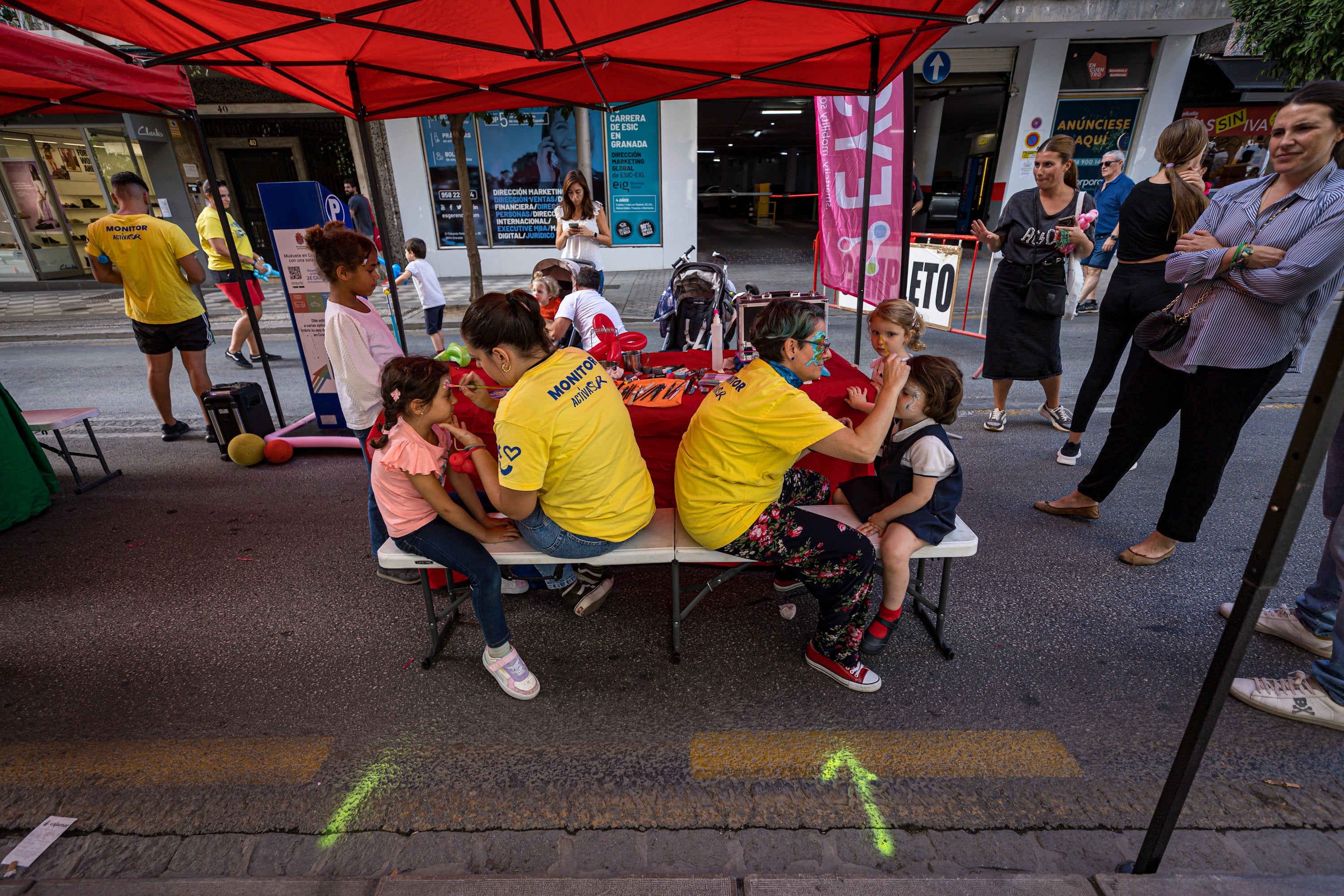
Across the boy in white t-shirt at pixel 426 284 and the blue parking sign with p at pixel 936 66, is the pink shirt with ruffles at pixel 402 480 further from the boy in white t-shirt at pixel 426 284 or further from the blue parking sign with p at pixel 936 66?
the blue parking sign with p at pixel 936 66

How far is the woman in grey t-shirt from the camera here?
462 centimetres

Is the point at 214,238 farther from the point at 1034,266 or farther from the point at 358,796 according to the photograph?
the point at 1034,266

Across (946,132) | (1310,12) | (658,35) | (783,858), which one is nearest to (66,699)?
(783,858)

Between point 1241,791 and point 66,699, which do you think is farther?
point 66,699

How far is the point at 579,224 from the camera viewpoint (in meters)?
6.82

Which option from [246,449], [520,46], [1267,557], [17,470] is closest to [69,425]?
[17,470]

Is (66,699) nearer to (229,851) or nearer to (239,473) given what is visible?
(229,851)

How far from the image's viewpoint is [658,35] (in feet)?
12.9

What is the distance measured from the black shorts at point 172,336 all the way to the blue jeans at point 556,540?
15.9 feet

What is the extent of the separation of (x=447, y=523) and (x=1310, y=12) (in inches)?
525

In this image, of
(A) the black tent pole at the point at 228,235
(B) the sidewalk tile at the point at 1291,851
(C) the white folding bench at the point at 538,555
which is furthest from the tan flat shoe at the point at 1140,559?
(A) the black tent pole at the point at 228,235

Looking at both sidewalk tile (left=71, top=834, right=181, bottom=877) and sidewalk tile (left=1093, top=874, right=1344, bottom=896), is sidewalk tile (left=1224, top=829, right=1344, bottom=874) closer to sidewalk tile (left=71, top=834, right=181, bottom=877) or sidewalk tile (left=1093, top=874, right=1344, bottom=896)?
sidewalk tile (left=1093, top=874, right=1344, bottom=896)

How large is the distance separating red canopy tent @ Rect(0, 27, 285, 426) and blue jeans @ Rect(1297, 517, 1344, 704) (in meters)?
6.52

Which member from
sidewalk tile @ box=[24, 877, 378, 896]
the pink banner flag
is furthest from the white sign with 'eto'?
sidewalk tile @ box=[24, 877, 378, 896]
